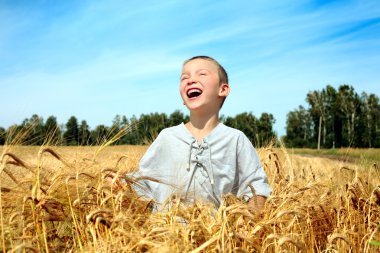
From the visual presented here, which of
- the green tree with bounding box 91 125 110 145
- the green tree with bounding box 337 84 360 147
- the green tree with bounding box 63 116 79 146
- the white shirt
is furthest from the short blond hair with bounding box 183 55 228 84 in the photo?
the green tree with bounding box 337 84 360 147

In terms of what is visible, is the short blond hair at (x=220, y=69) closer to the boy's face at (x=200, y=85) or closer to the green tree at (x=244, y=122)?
the boy's face at (x=200, y=85)

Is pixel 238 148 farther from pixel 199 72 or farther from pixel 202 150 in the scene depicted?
pixel 199 72

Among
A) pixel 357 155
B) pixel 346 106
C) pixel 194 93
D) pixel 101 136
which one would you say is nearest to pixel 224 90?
pixel 194 93

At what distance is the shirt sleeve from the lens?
9.88 ft

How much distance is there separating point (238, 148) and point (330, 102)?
177 ft

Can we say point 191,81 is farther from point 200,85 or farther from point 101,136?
point 101,136

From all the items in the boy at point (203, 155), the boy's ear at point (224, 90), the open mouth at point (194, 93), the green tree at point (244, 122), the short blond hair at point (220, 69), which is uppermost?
the green tree at point (244, 122)

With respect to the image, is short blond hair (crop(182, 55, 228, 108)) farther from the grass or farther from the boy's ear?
the grass

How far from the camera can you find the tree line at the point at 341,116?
165 feet

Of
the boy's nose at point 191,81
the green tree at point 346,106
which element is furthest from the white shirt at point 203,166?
the green tree at point 346,106

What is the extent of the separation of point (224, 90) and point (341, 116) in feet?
171

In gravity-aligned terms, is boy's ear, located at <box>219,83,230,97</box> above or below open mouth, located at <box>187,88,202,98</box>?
above

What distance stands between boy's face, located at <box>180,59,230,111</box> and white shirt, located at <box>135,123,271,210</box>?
0.22 m

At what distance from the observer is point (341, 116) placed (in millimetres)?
51875
